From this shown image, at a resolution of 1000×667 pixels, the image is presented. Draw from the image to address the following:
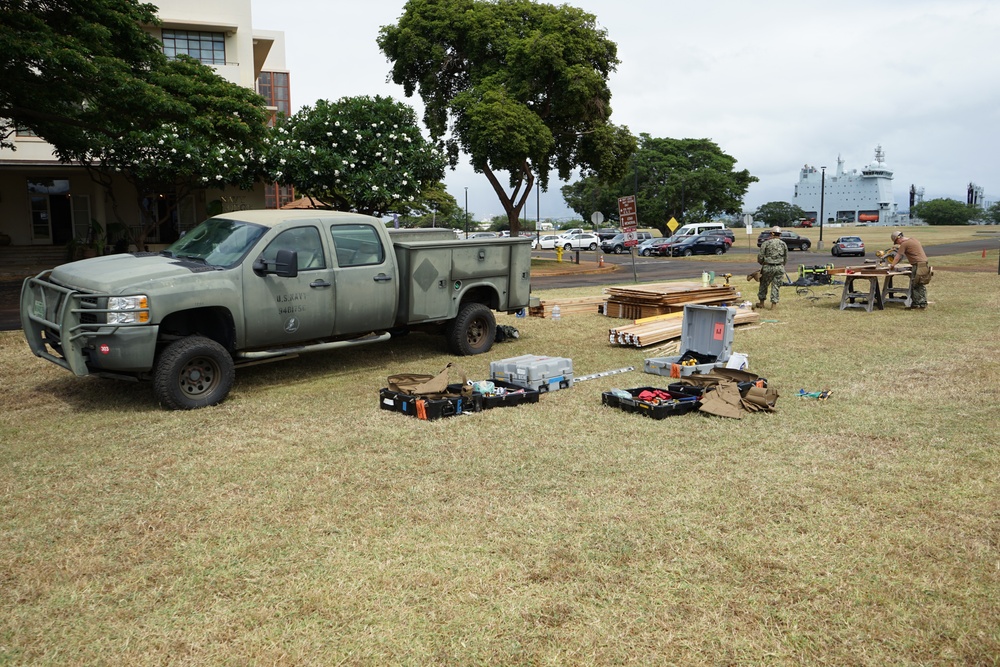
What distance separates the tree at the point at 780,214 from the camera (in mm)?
130000

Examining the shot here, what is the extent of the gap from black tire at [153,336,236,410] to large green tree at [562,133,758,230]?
73521 millimetres

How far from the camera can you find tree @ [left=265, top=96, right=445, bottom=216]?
26641 mm

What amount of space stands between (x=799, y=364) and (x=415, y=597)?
800cm

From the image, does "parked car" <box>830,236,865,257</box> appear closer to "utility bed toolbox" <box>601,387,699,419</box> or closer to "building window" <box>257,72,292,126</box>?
"building window" <box>257,72,292,126</box>

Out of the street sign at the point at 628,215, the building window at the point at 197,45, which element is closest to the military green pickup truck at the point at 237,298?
the street sign at the point at 628,215

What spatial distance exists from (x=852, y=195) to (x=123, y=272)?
472ft

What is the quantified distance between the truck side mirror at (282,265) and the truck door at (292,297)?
0.19 feet

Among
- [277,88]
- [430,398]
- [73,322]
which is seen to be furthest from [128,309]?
[277,88]

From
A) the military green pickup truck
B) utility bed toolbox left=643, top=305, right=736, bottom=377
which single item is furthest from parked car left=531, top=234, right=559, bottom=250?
the military green pickup truck

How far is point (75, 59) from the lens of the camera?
14969 millimetres

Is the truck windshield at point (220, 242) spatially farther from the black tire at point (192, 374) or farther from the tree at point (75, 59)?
the tree at point (75, 59)

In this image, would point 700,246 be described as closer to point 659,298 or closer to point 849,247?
point 849,247

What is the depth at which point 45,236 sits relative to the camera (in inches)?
1227

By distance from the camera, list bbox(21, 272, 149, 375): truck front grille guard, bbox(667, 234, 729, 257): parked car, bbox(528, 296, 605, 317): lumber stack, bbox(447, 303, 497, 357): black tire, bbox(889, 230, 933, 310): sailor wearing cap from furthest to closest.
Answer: bbox(667, 234, 729, 257): parked car < bbox(889, 230, 933, 310): sailor wearing cap < bbox(528, 296, 605, 317): lumber stack < bbox(447, 303, 497, 357): black tire < bbox(21, 272, 149, 375): truck front grille guard
